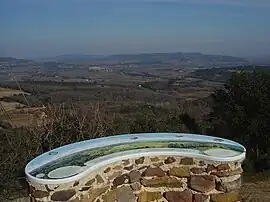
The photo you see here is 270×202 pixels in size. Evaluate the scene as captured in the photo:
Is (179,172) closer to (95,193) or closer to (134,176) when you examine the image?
(134,176)

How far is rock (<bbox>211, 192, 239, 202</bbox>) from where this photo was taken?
14.9 ft

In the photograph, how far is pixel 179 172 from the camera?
4613mm

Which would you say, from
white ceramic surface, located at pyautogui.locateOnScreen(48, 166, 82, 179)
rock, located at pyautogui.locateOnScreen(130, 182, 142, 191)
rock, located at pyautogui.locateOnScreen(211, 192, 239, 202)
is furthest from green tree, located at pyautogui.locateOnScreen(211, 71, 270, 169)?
white ceramic surface, located at pyautogui.locateOnScreen(48, 166, 82, 179)

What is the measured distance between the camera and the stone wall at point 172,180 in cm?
441

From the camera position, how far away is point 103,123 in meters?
8.41

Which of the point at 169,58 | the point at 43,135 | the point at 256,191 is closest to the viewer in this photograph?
the point at 43,135

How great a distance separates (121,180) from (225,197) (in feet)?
3.75

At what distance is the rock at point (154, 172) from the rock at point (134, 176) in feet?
0.24

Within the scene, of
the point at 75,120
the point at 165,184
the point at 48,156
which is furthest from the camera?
the point at 75,120

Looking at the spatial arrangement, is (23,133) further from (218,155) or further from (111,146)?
(218,155)

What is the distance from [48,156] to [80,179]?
648 millimetres

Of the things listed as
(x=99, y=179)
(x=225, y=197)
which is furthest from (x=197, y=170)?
(x=99, y=179)

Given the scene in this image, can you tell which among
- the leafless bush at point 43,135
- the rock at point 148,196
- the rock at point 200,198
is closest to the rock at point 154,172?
the rock at point 148,196

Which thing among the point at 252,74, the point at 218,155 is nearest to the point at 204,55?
the point at 252,74
